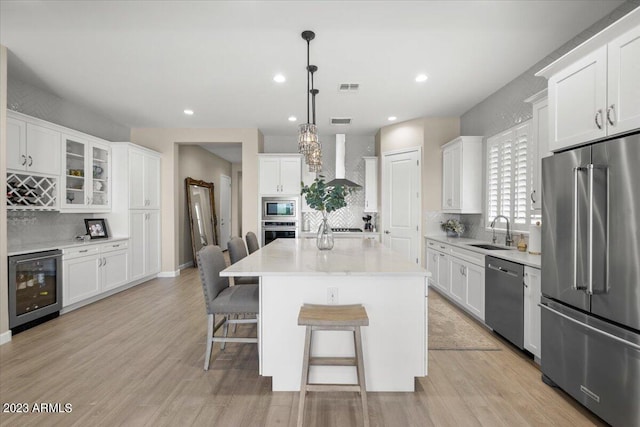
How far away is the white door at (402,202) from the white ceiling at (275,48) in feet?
3.72

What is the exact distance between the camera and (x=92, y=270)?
4.00 metres

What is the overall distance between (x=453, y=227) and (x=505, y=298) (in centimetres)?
201

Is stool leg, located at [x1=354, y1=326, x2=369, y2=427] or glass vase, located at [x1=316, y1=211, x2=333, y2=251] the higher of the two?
glass vase, located at [x1=316, y1=211, x2=333, y2=251]

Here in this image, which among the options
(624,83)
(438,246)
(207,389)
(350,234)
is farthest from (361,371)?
(350,234)

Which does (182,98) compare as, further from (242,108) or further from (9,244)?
(9,244)

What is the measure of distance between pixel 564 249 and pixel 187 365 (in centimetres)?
295

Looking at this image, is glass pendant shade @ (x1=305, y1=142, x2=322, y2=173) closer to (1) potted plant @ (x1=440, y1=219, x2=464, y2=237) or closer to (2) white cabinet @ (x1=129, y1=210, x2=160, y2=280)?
(1) potted plant @ (x1=440, y1=219, x2=464, y2=237)

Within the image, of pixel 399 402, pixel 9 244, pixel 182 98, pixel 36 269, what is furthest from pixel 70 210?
pixel 399 402

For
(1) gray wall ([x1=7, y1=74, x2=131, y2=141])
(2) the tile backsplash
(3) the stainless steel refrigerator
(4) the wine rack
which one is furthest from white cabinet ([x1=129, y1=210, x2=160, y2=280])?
(3) the stainless steel refrigerator

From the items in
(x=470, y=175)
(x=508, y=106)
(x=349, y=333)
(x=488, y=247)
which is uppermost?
(x=508, y=106)

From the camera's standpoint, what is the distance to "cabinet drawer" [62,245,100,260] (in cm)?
359

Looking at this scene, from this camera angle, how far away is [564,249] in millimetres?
1994

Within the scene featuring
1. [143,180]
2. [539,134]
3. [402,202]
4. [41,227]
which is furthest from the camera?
[402,202]

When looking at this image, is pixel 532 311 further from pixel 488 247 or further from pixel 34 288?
pixel 34 288
